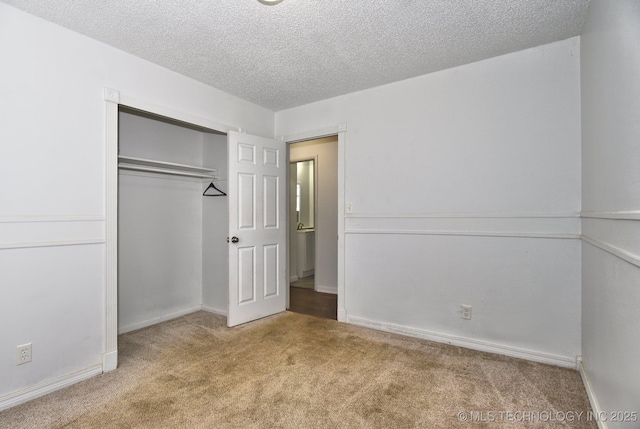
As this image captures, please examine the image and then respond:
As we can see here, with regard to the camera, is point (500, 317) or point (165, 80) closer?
point (500, 317)

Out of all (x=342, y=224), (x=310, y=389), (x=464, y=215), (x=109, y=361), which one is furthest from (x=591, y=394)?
(x=109, y=361)

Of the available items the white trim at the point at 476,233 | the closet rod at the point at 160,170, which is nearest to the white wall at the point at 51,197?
the closet rod at the point at 160,170

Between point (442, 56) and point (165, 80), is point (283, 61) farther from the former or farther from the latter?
point (442, 56)

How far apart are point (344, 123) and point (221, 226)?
76.7 inches

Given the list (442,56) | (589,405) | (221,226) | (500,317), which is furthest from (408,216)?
(221,226)

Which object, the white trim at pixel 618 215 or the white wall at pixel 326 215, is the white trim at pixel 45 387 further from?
the white trim at pixel 618 215

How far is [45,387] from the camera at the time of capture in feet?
7.18

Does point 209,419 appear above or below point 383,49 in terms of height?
below

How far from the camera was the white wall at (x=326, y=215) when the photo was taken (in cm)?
518

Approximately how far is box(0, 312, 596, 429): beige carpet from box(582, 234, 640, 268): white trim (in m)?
1.01

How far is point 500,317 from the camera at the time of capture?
9.04 feet

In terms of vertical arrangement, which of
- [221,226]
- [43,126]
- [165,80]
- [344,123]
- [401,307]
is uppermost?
[165,80]

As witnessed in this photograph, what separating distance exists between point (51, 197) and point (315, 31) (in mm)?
2265

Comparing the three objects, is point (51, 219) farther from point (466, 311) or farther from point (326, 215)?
point (326, 215)
